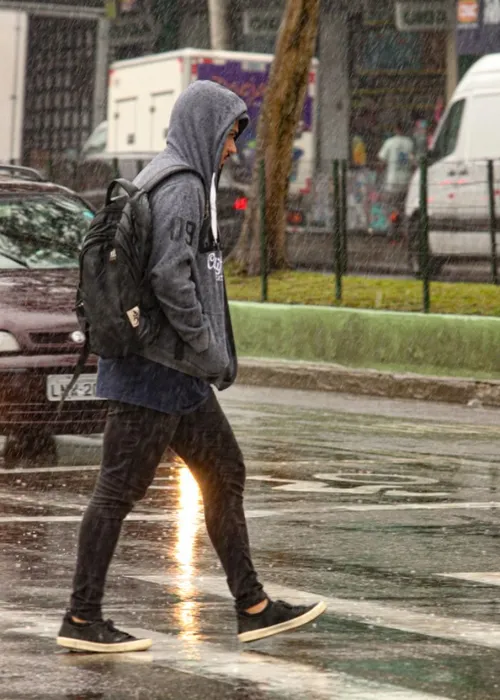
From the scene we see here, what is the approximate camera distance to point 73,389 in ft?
39.7

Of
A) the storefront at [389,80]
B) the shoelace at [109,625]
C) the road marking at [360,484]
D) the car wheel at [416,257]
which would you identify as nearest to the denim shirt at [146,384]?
the shoelace at [109,625]

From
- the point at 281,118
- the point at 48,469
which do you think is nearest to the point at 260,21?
the point at 281,118

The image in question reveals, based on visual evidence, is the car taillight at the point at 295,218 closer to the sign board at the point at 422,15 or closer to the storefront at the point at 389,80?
the sign board at the point at 422,15

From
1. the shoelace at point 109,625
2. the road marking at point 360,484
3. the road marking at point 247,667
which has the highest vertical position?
the road marking at point 360,484

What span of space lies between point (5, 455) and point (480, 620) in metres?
5.78

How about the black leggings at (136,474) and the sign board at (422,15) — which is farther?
the sign board at (422,15)

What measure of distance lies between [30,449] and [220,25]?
24.3m

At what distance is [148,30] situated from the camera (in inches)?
1662

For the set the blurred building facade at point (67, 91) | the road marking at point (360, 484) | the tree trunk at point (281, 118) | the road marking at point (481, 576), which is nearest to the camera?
the road marking at point (481, 576)

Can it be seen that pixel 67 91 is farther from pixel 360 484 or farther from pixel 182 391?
pixel 182 391

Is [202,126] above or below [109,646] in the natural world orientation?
above

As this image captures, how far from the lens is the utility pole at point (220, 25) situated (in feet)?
118

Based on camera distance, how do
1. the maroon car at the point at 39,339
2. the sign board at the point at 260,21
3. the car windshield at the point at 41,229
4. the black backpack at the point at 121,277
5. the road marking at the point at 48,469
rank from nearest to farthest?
the black backpack at the point at 121,277 → the road marking at the point at 48,469 → the maroon car at the point at 39,339 → the car windshield at the point at 41,229 → the sign board at the point at 260,21

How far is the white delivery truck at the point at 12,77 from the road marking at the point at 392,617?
2399cm
